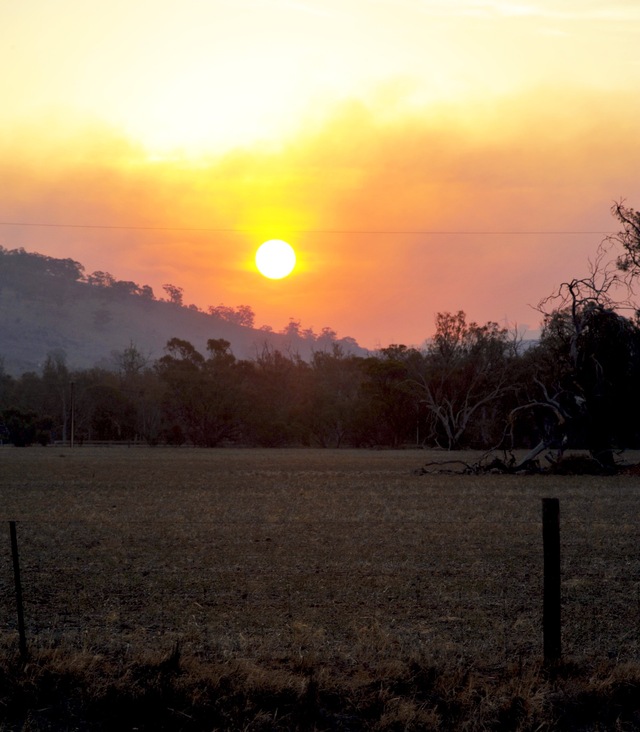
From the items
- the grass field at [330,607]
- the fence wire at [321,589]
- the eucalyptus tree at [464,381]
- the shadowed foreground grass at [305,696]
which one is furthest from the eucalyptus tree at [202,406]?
the shadowed foreground grass at [305,696]

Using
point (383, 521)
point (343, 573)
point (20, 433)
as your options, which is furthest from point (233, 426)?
point (343, 573)

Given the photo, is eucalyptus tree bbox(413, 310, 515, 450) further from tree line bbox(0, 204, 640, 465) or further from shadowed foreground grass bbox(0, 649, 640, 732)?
shadowed foreground grass bbox(0, 649, 640, 732)

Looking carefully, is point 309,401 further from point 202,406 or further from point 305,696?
point 305,696

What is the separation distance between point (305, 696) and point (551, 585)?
7.34 feet

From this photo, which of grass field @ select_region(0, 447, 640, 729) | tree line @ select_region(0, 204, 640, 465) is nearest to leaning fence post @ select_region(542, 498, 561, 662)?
grass field @ select_region(0, 447, 640, 729)

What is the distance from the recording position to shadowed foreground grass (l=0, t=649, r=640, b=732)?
6.28 meters

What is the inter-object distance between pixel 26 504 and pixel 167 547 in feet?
28.9

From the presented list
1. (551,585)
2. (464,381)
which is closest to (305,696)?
(551,585)

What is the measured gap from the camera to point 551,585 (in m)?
7.21

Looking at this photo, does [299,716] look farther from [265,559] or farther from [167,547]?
→ [167,547]

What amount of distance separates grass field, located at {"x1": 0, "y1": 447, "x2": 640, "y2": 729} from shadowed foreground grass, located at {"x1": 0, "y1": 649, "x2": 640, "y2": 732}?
2 centimetres

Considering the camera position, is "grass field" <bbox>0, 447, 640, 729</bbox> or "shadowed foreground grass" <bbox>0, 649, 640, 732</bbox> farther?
"grass field" <bbox>0, 447, 640, 729</bbox>

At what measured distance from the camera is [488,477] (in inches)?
1341

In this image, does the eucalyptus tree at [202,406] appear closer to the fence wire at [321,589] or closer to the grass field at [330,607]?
the grass field at [330,607]
